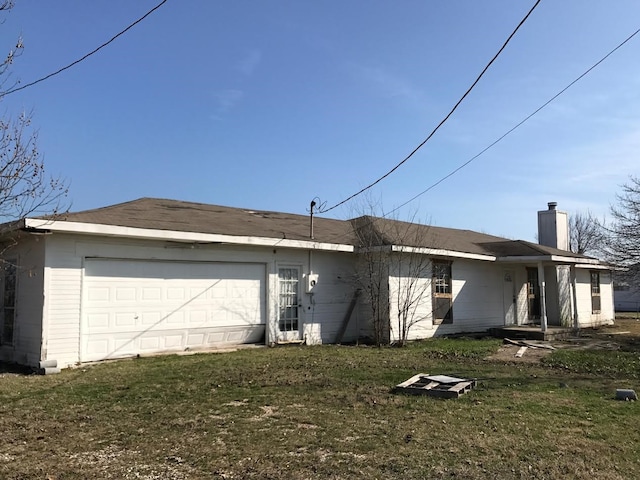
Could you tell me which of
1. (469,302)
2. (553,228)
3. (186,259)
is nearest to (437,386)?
(186,259)

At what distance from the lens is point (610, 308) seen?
24.5m

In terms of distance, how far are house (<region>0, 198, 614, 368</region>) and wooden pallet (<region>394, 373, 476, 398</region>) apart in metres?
5.92

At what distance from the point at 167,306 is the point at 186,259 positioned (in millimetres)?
1161

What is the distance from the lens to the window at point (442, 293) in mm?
16656

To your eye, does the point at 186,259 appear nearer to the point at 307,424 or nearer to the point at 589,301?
the point at 307,424

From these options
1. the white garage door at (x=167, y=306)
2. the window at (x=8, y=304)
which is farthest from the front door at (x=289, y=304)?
the window at (x=8, y=304)

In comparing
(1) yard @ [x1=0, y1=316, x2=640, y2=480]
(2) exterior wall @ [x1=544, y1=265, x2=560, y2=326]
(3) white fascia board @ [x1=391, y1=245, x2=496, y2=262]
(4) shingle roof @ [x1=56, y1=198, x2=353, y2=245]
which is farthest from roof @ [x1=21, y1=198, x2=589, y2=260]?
(1) yard @ [x1=0, y1=316, x2=640, y2=480]

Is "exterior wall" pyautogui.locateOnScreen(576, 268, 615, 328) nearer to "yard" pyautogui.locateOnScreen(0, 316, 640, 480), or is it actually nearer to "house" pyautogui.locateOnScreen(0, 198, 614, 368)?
"house" pyautogui.locateOnScreen(0, 198, 614, 368)

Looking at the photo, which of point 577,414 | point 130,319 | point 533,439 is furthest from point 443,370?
point 130,319

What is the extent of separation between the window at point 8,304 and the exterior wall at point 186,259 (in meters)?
1.63

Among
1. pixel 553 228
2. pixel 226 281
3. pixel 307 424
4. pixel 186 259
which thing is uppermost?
pixel 553 228

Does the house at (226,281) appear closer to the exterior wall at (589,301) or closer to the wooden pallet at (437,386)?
the exterior wall at (589,301)

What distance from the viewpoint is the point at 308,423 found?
6102mm

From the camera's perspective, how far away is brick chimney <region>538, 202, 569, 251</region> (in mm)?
22250
